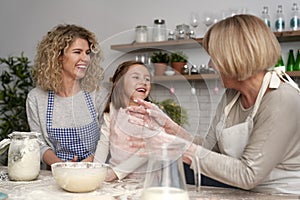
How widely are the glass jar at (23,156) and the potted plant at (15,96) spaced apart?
2096 millimetres

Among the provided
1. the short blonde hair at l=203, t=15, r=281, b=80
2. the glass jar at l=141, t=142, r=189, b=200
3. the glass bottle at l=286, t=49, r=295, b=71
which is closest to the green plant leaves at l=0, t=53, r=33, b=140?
the glass bottle at l=286, t=49, r=295, b=71

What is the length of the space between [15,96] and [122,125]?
8.28 feet

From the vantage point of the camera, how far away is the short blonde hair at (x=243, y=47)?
3.96 feet

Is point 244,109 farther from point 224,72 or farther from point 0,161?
point 0,161

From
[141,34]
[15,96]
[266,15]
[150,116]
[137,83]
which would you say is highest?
[266,15]

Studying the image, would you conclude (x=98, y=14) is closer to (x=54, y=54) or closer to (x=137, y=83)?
(x=54, y=54)

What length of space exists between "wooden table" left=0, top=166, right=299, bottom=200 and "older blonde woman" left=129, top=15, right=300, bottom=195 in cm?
5

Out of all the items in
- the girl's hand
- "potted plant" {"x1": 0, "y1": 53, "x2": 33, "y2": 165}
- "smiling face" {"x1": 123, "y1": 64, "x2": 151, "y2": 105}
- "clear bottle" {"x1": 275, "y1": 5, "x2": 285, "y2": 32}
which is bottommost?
"potted plant" {"x1": 0, "y1": 53, "x2": 33, "y2": 165}

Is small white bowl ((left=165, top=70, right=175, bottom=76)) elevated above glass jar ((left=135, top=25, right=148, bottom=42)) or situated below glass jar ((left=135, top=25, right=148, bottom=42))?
below

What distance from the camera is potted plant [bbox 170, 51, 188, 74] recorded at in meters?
1.23

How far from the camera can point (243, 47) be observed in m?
1.21

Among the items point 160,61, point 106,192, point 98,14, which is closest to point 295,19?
point 98,14

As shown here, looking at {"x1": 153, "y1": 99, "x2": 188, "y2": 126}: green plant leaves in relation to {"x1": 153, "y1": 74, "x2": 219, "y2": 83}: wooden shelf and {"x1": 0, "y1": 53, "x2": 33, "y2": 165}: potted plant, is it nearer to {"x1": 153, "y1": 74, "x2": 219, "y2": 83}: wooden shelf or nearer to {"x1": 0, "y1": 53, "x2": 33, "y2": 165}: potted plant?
{"x1": 153, "y1": 74, "x2": 219, "y2": 83}: wooden shelf

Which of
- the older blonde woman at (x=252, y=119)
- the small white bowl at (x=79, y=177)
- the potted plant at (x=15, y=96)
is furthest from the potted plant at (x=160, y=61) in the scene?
the potted plant at (x=15, y=96)
